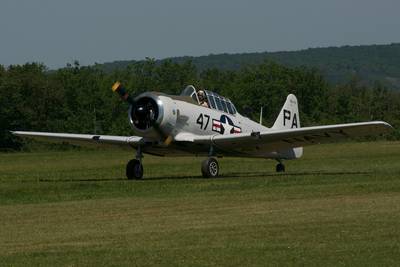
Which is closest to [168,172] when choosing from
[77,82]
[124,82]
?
[77,82]

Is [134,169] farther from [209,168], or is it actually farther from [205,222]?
[205,222]

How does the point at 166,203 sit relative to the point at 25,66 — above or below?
below

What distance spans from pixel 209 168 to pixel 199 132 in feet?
3.93

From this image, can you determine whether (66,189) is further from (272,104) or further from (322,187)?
(272,104)

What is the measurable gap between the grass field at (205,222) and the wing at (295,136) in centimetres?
160

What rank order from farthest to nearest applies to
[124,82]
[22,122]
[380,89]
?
[380,89], [124,82], [22,122]

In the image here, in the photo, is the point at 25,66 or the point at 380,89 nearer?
the point at 25,66

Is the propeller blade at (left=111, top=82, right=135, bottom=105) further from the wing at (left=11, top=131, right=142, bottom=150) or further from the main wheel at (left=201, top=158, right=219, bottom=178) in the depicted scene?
the main wheel at (left=201, top=158, right=219, bottom=178)

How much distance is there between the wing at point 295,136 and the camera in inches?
909

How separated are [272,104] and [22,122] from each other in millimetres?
22998

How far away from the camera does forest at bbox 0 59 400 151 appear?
223 ft

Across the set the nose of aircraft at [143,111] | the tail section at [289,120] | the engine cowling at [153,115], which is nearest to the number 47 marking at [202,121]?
the engine cowling at [153,115]

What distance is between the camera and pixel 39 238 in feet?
39.1

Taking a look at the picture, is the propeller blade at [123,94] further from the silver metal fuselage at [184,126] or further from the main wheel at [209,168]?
the main wheel at [209,168]
